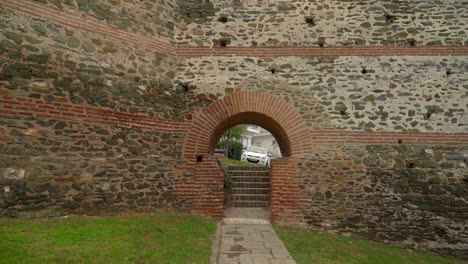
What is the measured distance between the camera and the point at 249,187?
927 centimetres

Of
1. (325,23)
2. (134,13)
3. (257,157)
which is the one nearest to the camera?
(134,13)

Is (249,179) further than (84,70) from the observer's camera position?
Yes

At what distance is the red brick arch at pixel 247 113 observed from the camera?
275 inches

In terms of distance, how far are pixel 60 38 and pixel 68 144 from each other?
2016 mm

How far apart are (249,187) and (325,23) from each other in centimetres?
504

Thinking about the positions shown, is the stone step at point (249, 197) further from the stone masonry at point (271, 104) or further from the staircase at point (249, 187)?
the stone masonry at point (271, 104)

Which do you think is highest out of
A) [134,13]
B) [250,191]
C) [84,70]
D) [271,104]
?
[134,13]

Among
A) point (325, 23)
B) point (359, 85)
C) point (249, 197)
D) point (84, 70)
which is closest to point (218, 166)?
point (249, 197)

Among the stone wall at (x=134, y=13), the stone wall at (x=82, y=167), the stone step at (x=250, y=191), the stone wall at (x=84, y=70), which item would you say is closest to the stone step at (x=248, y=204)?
the stone step at (x=250, y=191)

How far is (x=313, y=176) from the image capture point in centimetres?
684

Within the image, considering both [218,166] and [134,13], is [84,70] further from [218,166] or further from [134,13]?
[218,166]

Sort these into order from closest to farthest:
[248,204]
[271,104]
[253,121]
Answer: [271,104] → [253,121] → [248,204]

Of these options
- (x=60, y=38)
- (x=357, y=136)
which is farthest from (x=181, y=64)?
(x=357, y=136)

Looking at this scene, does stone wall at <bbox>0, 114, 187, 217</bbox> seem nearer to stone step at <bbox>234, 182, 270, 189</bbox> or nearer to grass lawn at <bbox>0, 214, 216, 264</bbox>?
grass lawn at <bbox>0, 214, 216, 264</bbox>
